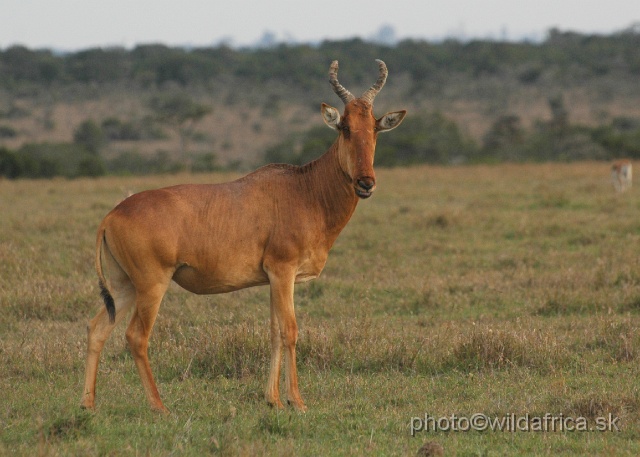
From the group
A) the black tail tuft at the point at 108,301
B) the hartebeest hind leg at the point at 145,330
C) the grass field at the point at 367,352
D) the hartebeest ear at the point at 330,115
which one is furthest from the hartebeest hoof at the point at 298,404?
the hartebeest ear at the point at 330,115

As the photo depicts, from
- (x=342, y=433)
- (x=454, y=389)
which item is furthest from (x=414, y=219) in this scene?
(x=342, y=433)

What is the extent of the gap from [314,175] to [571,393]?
8.86 ft

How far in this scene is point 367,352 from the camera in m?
7.89

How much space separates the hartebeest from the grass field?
56cm

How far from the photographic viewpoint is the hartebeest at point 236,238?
6426mm

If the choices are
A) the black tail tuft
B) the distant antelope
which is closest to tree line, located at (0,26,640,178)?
the distant antelope

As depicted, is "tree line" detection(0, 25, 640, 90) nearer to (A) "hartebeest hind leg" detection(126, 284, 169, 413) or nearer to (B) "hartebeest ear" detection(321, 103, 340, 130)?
(B) "hartebeest ear" detection(321, 103, 340, 130)

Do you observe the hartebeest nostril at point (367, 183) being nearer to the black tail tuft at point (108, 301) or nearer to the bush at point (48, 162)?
the black tail tuft at point (108, 301)

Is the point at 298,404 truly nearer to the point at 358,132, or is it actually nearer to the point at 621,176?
the point at 358,132

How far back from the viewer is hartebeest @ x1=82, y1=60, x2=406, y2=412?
253 inches

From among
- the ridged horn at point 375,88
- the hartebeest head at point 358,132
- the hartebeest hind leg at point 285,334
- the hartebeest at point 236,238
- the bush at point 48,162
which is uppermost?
the ridged horn at point 375,88

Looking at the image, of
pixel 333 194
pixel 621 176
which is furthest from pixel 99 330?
pixel 621 176

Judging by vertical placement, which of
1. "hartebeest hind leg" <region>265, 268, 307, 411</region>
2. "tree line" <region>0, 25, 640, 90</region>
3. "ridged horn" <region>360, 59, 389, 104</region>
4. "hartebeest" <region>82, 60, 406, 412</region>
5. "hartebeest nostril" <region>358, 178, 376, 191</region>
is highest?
"tree line" <region>0, 25, 640, 90</region>

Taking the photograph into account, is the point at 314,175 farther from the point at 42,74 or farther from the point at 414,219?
the point at 42,74
